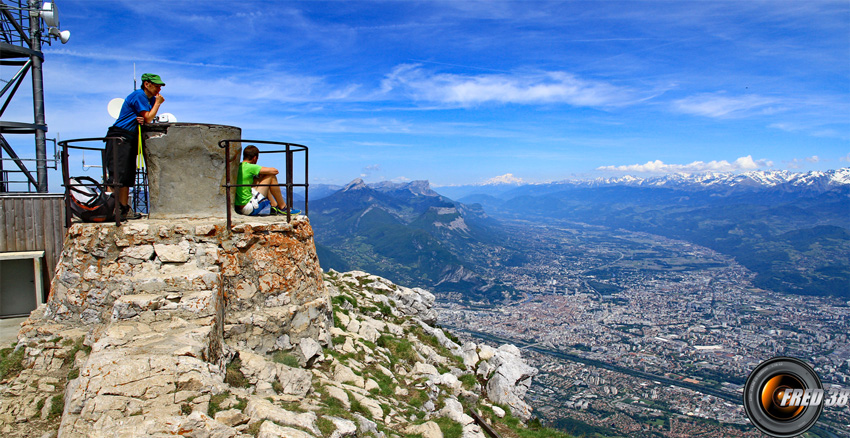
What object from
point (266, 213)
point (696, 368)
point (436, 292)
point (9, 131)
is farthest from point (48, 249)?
point (436, 292)

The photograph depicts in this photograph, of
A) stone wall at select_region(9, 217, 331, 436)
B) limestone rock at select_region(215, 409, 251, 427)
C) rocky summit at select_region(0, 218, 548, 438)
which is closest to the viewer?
stone wall at select_region(9, 217, 331, 436)

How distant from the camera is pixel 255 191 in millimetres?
10867

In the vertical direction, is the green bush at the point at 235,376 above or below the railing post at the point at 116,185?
below

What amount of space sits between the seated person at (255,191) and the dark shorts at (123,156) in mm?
2303

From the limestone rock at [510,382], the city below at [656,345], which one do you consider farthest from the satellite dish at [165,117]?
the city below at [656,345]

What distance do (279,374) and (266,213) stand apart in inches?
186

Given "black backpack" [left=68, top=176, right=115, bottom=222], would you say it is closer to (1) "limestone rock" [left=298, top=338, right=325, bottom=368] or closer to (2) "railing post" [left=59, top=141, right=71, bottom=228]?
(2) "railing post" [left=59, top=141, right=71, bottom=228]

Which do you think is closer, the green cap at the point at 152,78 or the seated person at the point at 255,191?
the green cap at the point at 152,78

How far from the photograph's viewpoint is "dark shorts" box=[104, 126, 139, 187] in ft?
29.8

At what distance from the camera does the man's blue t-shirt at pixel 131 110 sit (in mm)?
9086

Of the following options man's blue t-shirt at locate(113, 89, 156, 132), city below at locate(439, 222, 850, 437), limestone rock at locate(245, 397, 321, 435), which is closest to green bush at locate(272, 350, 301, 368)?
limestone rock at locate(245, 397, 321, 435)

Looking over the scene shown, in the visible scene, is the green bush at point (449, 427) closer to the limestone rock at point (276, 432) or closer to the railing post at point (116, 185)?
the limestone rock at point (276, 432)

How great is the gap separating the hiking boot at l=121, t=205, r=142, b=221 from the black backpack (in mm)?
283

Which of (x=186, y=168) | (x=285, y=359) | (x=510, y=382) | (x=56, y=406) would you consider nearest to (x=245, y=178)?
(x=186, y=168)
